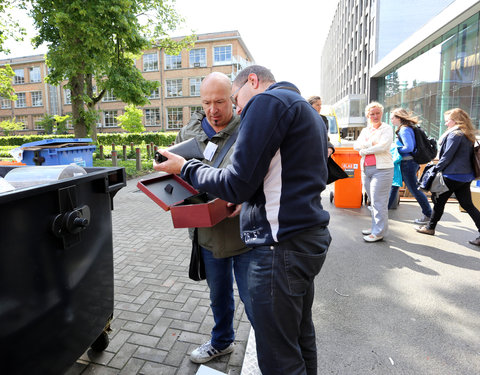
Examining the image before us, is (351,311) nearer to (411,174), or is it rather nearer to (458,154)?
(458,154)

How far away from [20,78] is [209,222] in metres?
61.8

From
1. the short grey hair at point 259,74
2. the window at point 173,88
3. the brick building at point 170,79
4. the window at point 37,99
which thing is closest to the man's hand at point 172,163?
the short grey hair at point 259,74

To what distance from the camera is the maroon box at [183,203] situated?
161 cm

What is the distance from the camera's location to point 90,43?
10.3 meters

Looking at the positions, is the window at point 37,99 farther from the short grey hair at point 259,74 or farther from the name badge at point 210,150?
the short grey hair at point 259,74

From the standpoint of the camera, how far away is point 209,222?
1.61 metres

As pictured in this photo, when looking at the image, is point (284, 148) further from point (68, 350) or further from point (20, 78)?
point (20, 78)

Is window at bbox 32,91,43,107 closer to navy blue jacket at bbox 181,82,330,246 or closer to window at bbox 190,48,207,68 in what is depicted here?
window at bbox 190,48,207,68

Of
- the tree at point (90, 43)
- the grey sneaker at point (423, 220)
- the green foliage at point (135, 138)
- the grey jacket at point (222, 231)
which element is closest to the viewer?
the grey jacket at point (222, 231)

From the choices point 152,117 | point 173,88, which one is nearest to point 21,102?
point 152,117

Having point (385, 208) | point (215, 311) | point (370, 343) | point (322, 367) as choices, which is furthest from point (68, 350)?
point (385, 208)

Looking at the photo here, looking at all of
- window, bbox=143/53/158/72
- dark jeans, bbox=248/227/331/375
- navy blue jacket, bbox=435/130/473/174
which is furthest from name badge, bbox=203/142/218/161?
window, bbox=143/53/158/72

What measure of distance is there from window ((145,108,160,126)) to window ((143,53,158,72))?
561 centimetres

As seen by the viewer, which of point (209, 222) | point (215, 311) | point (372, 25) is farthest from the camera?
point (372, 25)
